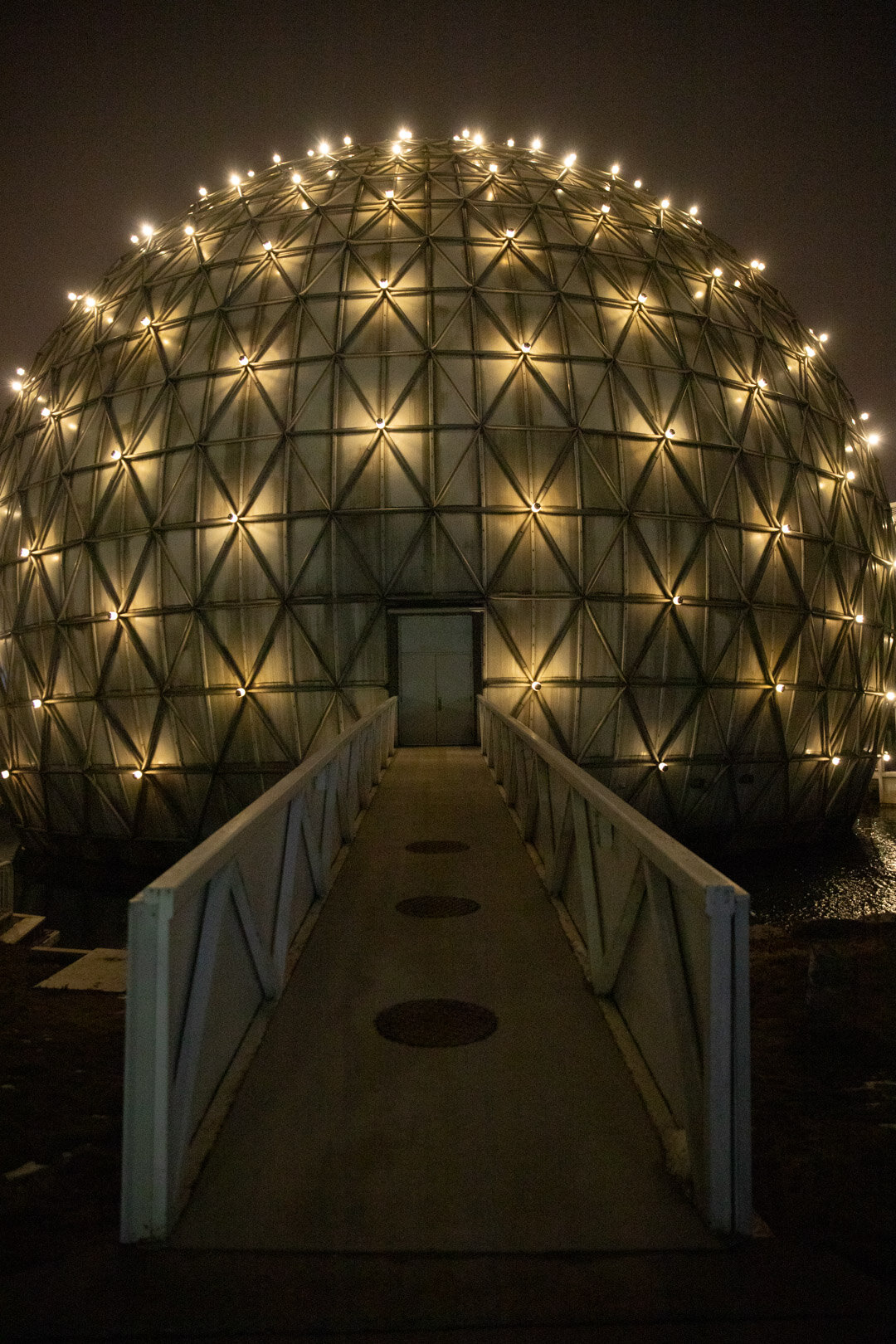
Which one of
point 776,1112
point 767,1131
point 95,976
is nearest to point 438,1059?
point 767,1131

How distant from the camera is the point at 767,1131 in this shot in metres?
5.07

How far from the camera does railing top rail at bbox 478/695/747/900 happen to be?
358 cm

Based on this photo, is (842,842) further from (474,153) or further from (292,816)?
(474,153)

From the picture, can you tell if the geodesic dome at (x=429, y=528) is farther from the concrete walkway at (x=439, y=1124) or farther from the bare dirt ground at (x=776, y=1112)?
the concrete walkway at (x=439, y=1124)

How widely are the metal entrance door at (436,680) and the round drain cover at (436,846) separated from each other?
10407mm

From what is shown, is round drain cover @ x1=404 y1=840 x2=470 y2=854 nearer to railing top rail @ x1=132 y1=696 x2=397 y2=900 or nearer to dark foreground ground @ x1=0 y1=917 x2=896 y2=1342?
railing top rail @ x1=132 y1=696 x2=397 y2=900

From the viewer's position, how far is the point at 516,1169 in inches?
150

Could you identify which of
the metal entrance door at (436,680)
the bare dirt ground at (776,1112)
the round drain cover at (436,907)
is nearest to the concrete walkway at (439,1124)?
the round drain cover at (436,907)

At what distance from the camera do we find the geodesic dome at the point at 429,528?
2027cm

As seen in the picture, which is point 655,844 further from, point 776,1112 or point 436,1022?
point 776,1112

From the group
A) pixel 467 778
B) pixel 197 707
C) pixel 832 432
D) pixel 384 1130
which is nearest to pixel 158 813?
pixel 197 707

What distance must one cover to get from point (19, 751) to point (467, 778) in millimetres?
14598

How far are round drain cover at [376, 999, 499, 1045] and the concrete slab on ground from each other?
6.80 meters

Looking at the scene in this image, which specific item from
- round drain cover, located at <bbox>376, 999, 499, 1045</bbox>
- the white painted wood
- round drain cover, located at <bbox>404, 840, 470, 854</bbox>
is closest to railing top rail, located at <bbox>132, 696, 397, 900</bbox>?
the white painted wood
